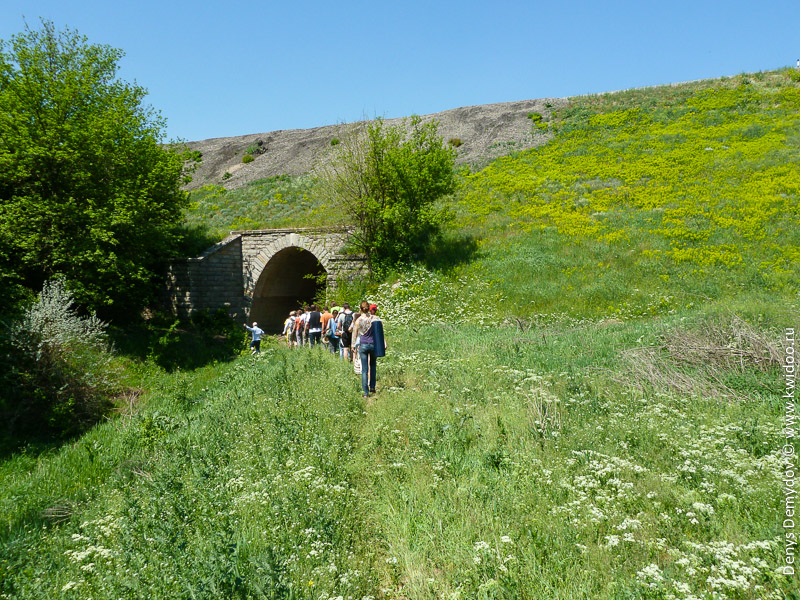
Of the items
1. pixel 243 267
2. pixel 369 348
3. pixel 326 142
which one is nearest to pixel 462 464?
pixel 369 348

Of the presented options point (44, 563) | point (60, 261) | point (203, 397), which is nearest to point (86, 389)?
point (203, 397)

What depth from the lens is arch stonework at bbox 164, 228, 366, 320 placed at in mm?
19859

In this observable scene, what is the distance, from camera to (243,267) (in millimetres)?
21703

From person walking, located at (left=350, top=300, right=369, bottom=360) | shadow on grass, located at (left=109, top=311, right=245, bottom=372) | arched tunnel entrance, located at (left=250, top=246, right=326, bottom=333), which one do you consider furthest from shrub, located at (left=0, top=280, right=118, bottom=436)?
arched tunnel entrance, located at (left=250, top=246, right=326, bottom=333)

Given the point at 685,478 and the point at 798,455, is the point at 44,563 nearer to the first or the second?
the point at 685,478

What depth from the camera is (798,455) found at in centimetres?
459

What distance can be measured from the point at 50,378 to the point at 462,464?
10.1 meters

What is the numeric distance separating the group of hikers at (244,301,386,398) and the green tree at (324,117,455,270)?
3882 millimetres

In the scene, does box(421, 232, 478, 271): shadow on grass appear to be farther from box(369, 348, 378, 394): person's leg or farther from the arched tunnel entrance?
box(369, 348, 378, 394): person's leg

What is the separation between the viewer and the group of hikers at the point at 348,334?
8.61 metres

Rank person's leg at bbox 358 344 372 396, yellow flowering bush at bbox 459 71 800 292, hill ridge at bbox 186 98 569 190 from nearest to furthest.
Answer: person's leg at bbox 358 344 372 396 → yellow flowering bush at bbox 459 71 800 292 → hill ridge at bbox 186 98 569 190

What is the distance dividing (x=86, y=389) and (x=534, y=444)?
1053cm

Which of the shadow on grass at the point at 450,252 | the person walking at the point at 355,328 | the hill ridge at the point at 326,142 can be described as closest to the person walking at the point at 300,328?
the person walking at the point at 355,328

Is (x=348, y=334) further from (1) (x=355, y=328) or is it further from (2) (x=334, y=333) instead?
(1) (x=355, y=328)
